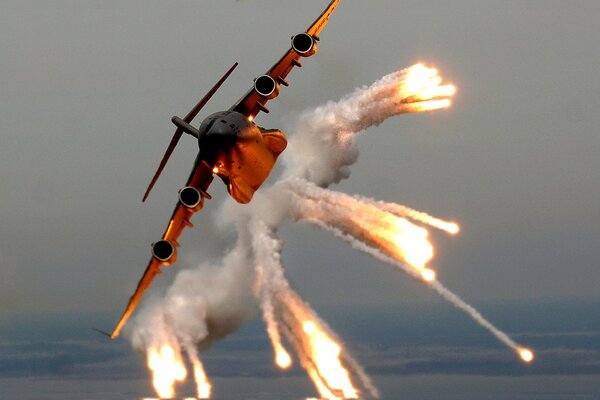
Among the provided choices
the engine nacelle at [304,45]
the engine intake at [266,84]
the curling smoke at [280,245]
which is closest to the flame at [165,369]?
the curling smoke at [280,245]

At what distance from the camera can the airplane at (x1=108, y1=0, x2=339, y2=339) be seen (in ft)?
218

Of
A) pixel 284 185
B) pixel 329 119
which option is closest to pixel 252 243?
pixel 284 185

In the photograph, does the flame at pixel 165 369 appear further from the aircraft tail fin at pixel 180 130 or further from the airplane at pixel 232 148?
the aircraft tail fin at pixel 180 130

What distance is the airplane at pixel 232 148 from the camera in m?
66.6

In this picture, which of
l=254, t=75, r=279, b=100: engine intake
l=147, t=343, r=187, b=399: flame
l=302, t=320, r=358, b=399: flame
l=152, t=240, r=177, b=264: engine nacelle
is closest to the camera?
l=254, t=75, r=279, b=100: engine intake

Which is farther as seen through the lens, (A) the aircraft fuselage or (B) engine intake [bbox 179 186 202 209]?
(B) engine intake [bbox 179 186 202 209]

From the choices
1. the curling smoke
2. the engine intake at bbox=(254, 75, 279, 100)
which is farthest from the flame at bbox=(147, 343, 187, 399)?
the engine intake at bbox=(254, 75, 279, 100)

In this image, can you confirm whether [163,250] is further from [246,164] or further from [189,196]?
[246,164]

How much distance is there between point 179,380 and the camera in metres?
78.1

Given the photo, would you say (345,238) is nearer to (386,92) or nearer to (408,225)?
(408,225)

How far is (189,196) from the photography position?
70.5 m

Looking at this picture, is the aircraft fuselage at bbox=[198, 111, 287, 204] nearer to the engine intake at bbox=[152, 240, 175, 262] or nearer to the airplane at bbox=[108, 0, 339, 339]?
the airplane at bbox=[108, 0, 339, 339]

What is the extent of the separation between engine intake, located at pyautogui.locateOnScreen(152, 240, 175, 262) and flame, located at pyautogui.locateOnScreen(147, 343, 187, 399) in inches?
372

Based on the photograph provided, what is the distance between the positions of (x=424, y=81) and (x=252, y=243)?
15.1m
